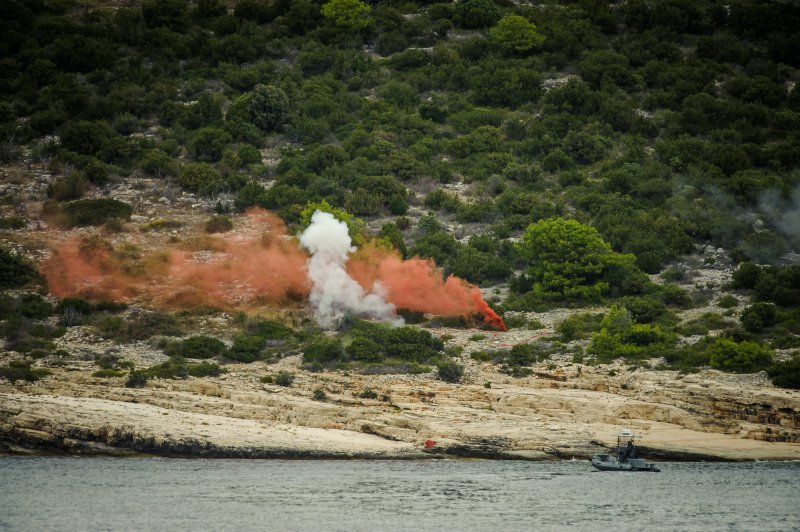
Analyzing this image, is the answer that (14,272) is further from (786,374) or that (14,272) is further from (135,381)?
(786,374)

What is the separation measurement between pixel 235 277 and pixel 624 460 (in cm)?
3585

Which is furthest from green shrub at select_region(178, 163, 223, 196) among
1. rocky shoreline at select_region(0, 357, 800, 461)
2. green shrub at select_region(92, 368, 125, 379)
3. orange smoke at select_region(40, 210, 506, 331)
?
green shrub at select_region(92, 368, 125, 379)

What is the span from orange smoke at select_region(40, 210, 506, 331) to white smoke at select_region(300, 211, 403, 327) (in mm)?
841

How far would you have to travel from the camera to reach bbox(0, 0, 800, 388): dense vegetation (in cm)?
8725

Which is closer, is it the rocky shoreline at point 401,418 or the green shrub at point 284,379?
the rocky shoreline at point 401,418

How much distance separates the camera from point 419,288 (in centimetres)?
→ 8331

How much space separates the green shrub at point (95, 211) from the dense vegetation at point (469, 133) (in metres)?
0.18

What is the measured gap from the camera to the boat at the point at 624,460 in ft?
194

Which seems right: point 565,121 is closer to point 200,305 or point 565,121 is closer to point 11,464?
point 200,305

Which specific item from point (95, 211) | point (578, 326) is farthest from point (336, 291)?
point (95, 211)

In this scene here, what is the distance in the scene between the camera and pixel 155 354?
7425 centimetres

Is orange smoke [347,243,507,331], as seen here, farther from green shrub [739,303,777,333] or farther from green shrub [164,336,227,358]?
green shrub [739,303,777,333]

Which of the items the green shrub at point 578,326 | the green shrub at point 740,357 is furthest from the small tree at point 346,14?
the green shrub at point 740,357

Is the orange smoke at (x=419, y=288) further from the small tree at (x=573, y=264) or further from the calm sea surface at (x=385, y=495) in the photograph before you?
the calm sea surface at (x=385, y=495)
